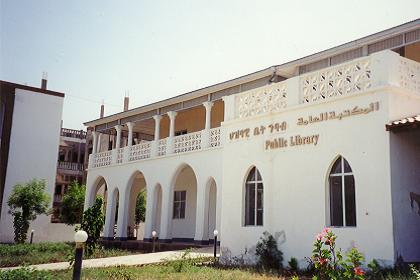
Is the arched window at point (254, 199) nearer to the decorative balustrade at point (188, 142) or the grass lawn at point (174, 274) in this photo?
the grass lawn at point (174, 274)

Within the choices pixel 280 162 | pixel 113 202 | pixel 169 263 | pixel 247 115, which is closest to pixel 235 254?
pixel 169 263

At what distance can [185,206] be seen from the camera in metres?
25.3

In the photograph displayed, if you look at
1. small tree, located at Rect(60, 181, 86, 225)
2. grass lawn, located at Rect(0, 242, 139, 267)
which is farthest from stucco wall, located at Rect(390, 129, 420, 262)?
small tree, located at Rect(60, 181, 86, 225)

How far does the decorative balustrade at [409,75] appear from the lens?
1082 centimetres

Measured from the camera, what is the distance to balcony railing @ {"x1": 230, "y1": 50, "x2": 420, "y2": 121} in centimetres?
1055

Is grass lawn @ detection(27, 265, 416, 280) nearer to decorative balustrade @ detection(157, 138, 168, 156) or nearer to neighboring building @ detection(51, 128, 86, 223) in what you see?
decorative balustrade @ detection(157, 138, 168, 156)

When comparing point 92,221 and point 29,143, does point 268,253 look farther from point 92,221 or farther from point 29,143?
point 29,143

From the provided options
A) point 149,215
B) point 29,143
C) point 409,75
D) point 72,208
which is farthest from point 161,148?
point 72,208

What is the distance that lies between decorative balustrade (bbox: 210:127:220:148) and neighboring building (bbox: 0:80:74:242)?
1652 cm

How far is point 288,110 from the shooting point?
41.2ft

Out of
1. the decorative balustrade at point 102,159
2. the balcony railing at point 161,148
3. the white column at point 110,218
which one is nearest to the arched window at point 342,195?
the balcony railing at point 161,148

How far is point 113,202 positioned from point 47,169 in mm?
8195

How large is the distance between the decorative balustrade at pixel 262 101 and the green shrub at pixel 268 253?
3.57 meters

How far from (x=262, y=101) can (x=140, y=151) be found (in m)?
13.2
